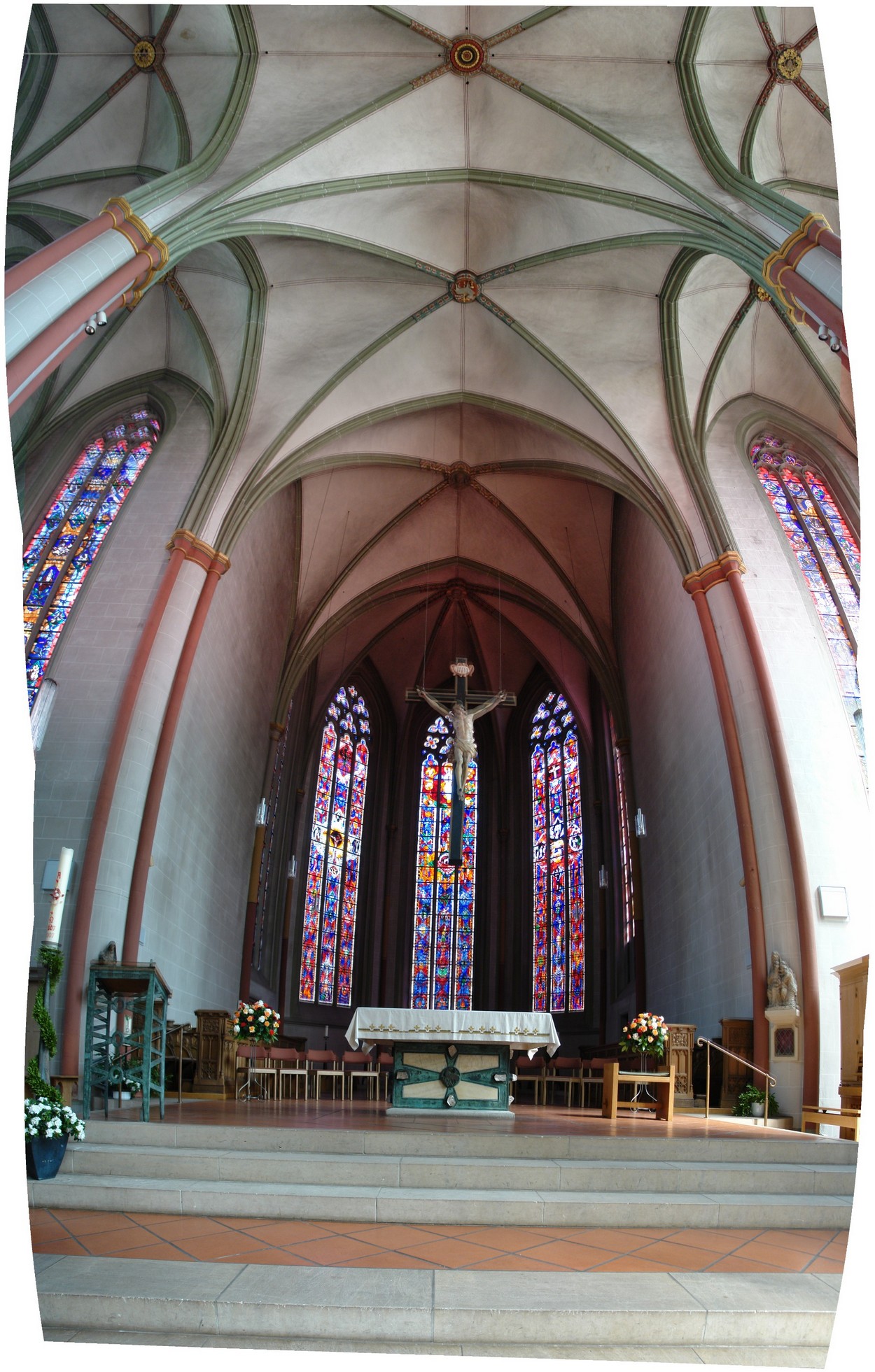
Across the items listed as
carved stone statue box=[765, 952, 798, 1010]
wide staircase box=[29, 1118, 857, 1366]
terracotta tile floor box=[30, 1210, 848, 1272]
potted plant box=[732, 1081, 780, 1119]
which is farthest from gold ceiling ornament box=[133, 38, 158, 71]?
potted plant box=[732, 1081, 780, 1119]

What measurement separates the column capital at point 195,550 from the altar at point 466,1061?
20.4 feet

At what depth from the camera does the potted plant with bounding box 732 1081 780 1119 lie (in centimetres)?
1048

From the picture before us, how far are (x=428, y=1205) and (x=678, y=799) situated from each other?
10517 millimetres

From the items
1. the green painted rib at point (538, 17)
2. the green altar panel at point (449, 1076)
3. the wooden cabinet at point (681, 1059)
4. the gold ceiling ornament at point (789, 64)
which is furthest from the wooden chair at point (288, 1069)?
the gold ceiling ornament at point (789, 64)

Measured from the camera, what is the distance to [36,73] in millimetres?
11234

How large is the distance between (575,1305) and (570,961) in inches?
679

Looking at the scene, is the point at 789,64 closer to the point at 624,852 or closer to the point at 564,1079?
the point at 624,852

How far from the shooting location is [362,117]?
36.8ft

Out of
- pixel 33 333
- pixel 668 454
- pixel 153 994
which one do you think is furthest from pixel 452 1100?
pixel 668 454

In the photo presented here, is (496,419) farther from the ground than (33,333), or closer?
farther from the ground

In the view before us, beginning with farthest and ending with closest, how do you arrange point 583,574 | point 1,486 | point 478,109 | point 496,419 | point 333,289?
point 583,574
point 496,419
point 333,289
point 478,109
point 1,486

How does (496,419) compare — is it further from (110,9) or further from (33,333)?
(33,333)

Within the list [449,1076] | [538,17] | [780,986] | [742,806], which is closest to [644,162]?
[538,17]

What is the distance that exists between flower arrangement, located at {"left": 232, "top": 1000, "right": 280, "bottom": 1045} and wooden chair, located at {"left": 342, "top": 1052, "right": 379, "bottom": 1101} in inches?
64.9
